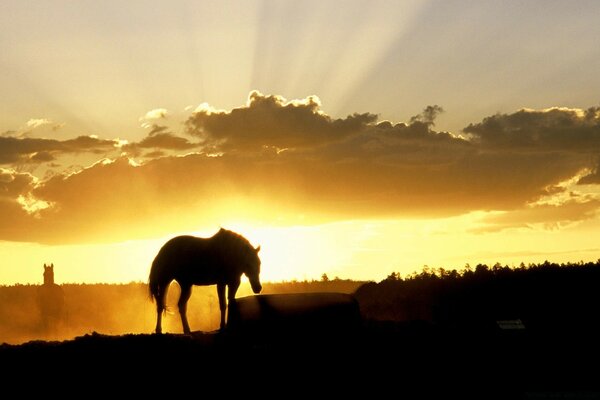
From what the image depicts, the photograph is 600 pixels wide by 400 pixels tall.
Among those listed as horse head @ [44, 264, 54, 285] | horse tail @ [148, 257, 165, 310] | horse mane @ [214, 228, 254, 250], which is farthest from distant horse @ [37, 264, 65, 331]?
horse mane @ [214, 228, 254, 250]

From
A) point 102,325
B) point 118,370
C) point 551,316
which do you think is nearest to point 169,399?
point 118,370

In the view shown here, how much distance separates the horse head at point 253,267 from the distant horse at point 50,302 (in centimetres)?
2958

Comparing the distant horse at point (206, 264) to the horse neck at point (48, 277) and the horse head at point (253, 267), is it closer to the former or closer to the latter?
the horse head at point (253, 267)

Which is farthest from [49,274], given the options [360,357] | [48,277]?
[360,357]

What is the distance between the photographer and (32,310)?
77250 mm

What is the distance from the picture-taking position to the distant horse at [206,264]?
28.6 m

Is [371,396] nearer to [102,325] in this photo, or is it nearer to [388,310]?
[388,310]

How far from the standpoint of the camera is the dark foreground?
2134 cm

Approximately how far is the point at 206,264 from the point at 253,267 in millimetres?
1525

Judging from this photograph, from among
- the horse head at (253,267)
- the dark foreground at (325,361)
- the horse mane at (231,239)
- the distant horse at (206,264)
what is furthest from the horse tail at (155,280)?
the dark foreground at (325,361)

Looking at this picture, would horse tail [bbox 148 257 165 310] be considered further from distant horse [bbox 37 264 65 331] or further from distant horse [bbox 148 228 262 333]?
distant horse [bbox 37 264 65 331]

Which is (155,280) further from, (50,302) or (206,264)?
(50,302)

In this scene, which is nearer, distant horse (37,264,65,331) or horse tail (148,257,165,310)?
horse tail (148,257,165,310)

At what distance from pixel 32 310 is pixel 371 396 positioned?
60882mm
